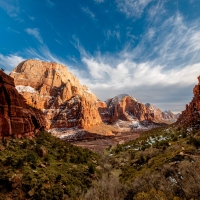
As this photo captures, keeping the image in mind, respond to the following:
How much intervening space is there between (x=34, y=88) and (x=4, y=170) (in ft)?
618

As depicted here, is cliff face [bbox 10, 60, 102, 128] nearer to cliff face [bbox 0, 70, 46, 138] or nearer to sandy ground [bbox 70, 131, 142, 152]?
sandy ground [bbox 70, 131, 142, 152]

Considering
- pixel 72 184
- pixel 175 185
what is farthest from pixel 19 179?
pixel 175 185

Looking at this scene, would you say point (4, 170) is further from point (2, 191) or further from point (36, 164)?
point (36, 164)

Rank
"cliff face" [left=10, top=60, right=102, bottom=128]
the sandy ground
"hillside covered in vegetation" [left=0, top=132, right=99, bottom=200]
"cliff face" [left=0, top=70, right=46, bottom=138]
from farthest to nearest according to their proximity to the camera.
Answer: "cliff face" [left=10, top=60, right=102, bottom=128] → the sandy ground → "cliff face" [left=0, top=70, right=46, bottom=138] → "hillside covered in vegetation" [left=0, top=132, right=99, bottom=200]

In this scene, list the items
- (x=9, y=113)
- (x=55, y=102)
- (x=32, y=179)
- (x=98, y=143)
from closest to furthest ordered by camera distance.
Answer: (x=32, y=179) → (x=9, y=113) → (x=98, y=143) → (x=55, y=102)

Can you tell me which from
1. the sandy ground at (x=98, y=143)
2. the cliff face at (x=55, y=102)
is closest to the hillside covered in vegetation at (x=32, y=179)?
the sandy ground at (x=98, y=143)

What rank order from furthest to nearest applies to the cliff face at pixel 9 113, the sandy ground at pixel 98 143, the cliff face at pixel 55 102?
1. the cliff face at pixel 55 102
2. the sandy ground at pixel 98 143
3. the cliff face at pixel 9 113

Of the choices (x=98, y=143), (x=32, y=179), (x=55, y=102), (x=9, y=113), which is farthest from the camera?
(x=55, y=102)

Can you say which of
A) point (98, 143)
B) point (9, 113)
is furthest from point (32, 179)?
point (98, 143)

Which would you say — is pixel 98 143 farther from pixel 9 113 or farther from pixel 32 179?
pixel 32 179

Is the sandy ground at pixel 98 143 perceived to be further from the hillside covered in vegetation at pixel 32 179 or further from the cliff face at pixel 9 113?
the hillside covered in vegetation at pixel 32 179

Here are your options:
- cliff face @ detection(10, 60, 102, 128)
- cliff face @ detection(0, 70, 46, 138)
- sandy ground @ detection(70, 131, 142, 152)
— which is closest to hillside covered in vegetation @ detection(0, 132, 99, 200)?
cliff face @ detection(0, 70, 46, 138)

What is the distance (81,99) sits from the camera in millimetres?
182000

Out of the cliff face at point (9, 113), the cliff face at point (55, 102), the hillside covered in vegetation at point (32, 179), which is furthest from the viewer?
the cliff face at point (55, 102)
